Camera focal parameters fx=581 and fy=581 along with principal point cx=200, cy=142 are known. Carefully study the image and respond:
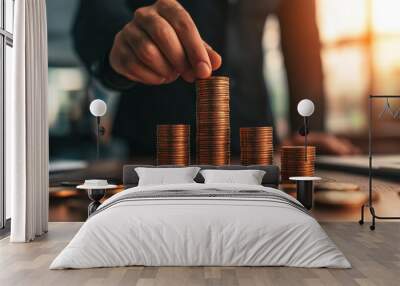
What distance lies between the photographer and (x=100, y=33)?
25.7 ft

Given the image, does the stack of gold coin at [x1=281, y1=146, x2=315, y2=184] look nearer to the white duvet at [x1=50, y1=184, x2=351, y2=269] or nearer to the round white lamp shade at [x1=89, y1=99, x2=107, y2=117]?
the round white lamp shade at [x1=89, y1=99, x2=107, y2=117]

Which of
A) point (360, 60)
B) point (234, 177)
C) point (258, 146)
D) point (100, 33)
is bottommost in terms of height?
point (234, 177)

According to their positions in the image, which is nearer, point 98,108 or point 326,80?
point 98,108

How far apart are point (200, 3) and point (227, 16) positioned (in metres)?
0.40

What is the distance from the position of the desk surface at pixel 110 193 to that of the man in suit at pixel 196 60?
1.24ft

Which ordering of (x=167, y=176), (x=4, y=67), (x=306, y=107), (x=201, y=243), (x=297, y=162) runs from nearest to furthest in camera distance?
(x=201, y=243) → (x=4, y=67) → (x=167, y=176) → (x=306, y=107) → (x=297, y=162)

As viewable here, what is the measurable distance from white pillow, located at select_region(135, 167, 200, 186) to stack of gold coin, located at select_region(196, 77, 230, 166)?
0.40m

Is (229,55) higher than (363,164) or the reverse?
higher

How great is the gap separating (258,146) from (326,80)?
130 cm

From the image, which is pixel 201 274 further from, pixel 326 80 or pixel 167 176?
pixel 326 80

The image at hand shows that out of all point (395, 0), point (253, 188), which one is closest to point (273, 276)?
point (253, 188)

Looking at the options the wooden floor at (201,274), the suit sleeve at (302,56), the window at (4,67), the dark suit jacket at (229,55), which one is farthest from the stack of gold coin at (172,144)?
the wooden floor at (201,274)

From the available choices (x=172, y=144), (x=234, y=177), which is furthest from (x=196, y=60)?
(x=234, y=177)

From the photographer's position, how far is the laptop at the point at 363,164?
7.77 meters
